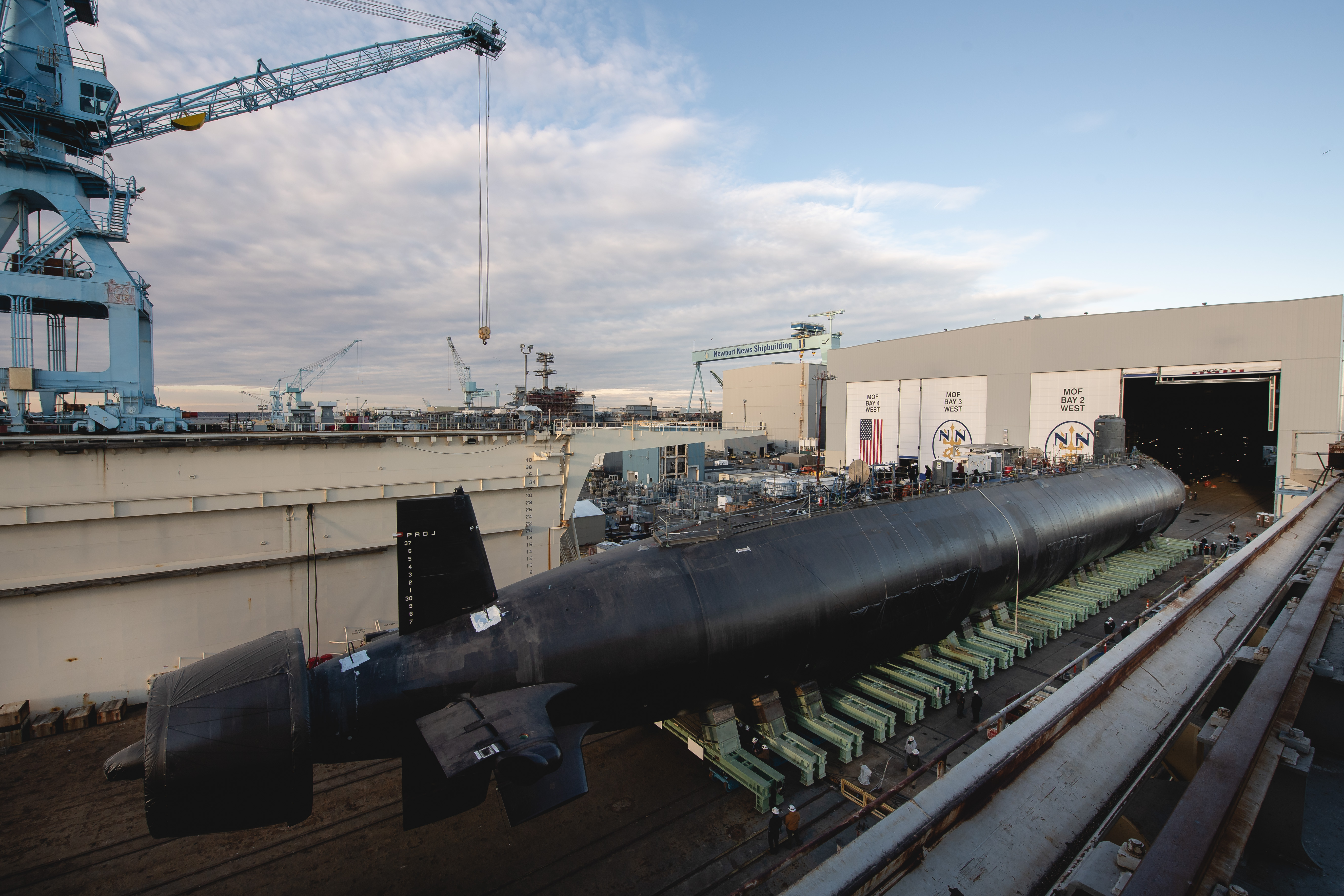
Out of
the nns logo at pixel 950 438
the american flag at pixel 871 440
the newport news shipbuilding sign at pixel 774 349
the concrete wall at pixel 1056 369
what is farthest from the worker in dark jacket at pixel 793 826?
the newport news shipbuilding sign at pixel 774 349

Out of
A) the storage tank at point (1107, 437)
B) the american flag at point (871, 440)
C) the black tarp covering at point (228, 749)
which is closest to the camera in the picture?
the black tarp covering at point (228, 749)

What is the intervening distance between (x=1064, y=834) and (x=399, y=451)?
1761 cm

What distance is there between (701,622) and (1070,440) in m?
35.9

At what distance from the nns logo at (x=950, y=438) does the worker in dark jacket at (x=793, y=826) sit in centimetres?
3462

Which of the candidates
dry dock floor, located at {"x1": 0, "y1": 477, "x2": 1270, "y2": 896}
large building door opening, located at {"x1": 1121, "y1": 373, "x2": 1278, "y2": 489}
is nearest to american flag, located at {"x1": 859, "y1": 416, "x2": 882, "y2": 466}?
large building door opening, located at {"x1": 1121, "y1": 373, "x2": 1278, "y2": 489}

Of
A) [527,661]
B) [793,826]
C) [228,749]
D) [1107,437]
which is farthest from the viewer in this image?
[1107,437]

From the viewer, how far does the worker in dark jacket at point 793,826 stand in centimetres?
899

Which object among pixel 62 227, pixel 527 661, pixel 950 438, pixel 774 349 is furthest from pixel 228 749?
pixel 774 349

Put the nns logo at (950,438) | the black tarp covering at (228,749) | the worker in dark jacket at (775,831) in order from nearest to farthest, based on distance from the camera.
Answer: the black tarp covering at (228,749) < the worker in dark jacket at (775,831) < the nns logo at (950,438)

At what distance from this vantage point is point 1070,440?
115ft

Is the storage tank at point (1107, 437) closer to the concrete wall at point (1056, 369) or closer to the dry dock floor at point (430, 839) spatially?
the concrete wall at point (1056, 369)

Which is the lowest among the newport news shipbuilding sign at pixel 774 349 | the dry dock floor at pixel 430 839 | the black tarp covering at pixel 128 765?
the dry dock floor at pixel 430 839

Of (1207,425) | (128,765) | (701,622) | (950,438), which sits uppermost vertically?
(1207,425)

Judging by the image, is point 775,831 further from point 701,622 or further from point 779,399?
point 779,399
